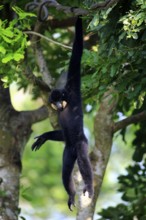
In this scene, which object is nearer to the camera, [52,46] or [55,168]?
[52,46]

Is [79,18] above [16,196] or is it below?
above

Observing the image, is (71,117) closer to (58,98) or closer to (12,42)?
(58,98)

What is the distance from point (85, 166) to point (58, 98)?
78 cm

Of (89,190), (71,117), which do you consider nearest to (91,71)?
(71,117)

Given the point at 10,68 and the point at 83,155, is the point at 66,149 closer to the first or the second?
the point at 83,155

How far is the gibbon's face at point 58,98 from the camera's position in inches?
291

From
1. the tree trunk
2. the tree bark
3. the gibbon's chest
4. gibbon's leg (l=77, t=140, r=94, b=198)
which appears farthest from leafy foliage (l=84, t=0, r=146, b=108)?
the tree bark

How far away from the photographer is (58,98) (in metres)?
7.40

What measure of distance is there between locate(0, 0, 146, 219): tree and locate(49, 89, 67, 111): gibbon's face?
33 cm

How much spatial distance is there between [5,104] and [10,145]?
60 centimetres

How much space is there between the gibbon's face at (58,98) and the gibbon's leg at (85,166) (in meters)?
0.47

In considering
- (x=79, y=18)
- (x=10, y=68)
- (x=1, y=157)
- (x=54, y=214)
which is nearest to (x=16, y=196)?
(x=1, y=157)

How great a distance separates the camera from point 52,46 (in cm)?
1094

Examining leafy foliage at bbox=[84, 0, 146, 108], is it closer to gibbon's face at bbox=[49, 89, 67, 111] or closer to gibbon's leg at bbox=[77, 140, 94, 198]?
gibbon's face at bbox=[49, 89, 67, 111]
